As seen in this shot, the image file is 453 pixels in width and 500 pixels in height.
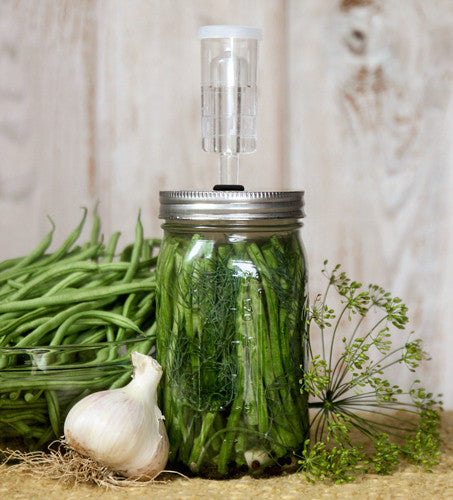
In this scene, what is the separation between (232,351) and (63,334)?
20cm

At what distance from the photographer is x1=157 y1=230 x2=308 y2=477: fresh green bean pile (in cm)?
89

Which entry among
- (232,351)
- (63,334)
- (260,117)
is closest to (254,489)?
(232,351)

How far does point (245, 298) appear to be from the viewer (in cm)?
89

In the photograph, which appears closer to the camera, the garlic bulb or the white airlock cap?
the garlic bulb

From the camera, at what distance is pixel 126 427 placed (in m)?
0.87

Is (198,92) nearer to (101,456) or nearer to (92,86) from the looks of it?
(92,86)

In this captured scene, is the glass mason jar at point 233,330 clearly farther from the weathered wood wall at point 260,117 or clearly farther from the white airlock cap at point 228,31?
the weathered wood wall at point 260,117

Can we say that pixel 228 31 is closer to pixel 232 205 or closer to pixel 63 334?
pixel 232 205

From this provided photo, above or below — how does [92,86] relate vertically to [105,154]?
above

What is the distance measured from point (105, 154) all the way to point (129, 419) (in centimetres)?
56

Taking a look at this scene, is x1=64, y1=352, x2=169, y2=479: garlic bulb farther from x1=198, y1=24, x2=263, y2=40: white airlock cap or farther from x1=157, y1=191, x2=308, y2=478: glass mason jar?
x1=198, y1=24, x2=263, y2=40: white airlock cap

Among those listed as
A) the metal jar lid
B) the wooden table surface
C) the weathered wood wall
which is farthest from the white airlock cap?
the wooden table surface

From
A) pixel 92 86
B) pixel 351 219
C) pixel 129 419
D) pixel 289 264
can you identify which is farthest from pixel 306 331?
pixel 92 86

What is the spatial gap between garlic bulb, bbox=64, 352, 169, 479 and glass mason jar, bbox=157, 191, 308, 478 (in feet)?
0.09
